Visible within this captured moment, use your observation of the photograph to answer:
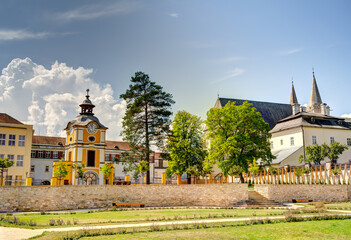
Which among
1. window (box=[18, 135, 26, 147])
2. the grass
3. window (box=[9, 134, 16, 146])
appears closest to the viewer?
the grass

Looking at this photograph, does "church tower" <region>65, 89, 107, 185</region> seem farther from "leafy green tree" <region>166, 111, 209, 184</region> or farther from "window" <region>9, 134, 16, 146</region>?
"leafy green tree" <region>166, 111, 209, 184</region>

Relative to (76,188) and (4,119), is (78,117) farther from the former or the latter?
(76,188)

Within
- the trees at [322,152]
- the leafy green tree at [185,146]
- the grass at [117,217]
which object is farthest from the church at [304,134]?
the grass at [117,217]

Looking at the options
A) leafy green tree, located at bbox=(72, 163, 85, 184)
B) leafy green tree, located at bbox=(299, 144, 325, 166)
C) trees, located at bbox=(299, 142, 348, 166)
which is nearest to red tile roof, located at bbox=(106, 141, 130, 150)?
leafy green tree, located at bbox=(72, 163, 85, 184)

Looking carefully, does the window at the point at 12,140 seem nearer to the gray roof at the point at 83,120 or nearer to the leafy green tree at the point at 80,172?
the leafy green tree at the point at 80,172

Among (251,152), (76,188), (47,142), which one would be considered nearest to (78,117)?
(47,142)

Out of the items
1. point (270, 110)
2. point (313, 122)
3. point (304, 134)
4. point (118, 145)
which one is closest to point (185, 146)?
point (304, 134)

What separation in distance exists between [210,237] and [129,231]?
3.42m

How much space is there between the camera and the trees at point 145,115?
38000 millimetres

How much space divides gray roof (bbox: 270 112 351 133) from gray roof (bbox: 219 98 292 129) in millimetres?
8647

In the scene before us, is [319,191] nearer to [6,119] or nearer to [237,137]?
[237,137]

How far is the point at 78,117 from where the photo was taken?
48.2 metres

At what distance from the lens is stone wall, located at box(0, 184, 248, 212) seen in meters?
26.9

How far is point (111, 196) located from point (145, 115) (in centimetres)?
1083
